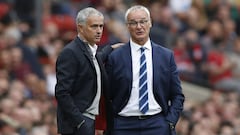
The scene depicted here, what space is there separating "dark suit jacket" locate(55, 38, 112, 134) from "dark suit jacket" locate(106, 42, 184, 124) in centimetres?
19

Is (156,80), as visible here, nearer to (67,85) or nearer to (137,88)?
(137,88)

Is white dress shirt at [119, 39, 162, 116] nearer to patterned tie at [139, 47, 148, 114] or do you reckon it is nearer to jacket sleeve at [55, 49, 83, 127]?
patterned tie at [139, 47, 148, 114]

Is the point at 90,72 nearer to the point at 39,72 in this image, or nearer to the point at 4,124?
the point at 4,124

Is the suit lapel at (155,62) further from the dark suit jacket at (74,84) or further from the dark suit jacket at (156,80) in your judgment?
the dark suit jacket at (74,84)

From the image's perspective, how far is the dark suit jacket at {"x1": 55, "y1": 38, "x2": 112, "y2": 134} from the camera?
28.9ft

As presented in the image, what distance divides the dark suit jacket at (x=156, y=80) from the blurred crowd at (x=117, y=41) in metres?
3.03

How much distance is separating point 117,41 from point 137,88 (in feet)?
24.7

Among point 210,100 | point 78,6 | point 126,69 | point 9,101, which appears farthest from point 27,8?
A: point 126,69

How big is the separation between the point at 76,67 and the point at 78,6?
10.1 meters

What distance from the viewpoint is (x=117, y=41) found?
16.6m

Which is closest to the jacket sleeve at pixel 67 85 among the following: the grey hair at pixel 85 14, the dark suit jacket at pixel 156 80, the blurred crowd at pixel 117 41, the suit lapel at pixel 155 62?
the grey hair at pixel 85 14

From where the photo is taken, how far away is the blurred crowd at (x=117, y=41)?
44.0 feet

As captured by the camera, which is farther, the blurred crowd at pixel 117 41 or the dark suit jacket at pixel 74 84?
the blurred crowd at pixel 117 41

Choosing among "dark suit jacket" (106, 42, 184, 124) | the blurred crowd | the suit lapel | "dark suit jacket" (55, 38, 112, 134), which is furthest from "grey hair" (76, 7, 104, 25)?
the blurred crowd
